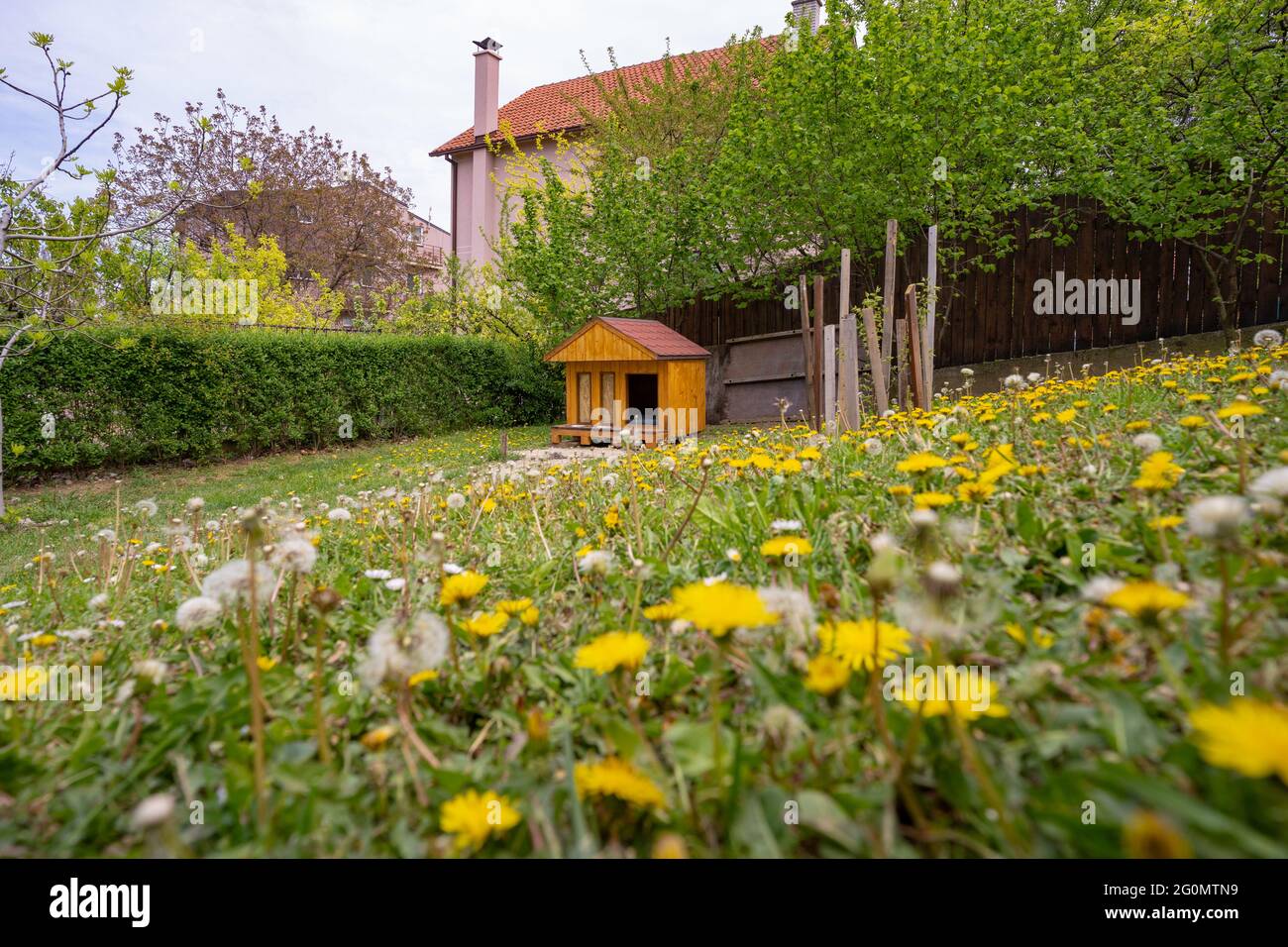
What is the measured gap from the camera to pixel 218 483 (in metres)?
8.79

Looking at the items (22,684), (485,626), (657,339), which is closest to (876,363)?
(485,626)

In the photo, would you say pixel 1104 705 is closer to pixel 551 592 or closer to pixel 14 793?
pixel 551 592

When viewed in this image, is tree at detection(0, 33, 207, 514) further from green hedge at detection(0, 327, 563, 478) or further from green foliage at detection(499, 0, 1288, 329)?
green foliage at detection(499, 0, 1288, 329)

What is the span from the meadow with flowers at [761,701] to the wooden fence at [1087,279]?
8.46 metres

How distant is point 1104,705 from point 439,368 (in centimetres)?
1328

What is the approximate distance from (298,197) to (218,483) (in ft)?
47.4

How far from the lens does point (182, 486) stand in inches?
341

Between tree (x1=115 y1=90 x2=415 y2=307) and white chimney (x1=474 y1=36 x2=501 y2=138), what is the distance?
13.0 feet

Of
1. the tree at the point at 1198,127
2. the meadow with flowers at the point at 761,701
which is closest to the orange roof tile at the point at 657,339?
the tree at the point at 1198,127

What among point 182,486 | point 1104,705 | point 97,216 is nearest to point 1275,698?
point 1104,705

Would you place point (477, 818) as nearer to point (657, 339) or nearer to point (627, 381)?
point (657, 339)

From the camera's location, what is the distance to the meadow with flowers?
713mm

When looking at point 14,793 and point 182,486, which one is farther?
point 182,486

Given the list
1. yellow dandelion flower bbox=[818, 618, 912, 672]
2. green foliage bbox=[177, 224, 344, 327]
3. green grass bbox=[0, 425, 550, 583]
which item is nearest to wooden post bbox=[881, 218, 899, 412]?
green grass bbox=[0, 425, 550, 583]
